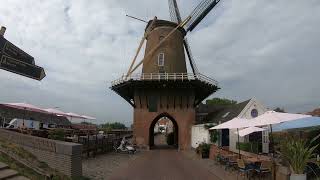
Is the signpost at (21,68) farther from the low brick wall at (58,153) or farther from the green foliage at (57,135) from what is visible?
the green foliage at (57,135)

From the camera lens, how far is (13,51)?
9.94 metres

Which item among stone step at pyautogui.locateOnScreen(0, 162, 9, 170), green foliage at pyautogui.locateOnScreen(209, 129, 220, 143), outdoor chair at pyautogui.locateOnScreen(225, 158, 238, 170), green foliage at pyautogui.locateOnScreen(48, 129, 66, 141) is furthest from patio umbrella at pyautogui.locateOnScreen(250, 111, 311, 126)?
green foliage at pyautogui.locateOnScreen(209, 129, 220, 143)

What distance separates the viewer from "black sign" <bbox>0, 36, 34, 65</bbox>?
9664 mm

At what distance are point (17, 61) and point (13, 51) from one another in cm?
26

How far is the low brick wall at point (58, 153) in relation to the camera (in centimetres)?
1188

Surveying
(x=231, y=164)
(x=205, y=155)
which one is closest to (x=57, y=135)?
(x=231, y=164)

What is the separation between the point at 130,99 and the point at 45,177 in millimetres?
32244

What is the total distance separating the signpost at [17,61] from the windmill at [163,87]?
27.5 meters

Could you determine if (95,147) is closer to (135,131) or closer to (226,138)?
(226,138)

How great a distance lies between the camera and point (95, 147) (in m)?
25.6

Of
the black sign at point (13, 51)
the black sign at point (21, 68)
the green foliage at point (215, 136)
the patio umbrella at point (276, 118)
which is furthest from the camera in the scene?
the green foliage at point (215, 136)

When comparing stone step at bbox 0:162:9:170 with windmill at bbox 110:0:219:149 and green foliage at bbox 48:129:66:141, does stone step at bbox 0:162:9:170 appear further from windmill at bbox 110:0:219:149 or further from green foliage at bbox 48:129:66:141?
windmill at bbox 110:0:219:149

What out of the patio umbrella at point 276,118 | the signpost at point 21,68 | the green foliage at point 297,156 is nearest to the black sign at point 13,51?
the signpost at point 21,68

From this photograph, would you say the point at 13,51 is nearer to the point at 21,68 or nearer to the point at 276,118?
the point at 21,68
